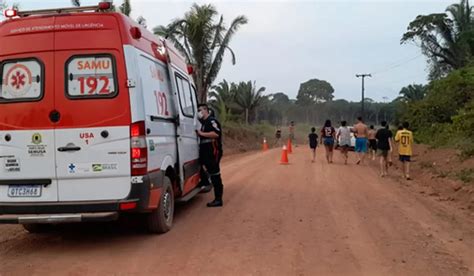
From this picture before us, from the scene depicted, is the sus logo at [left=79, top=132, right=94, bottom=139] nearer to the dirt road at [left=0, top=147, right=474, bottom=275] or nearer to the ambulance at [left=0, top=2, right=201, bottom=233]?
the ambulance at [left=0, top=2, right=201, bottom=233]

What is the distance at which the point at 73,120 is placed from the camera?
5973mm

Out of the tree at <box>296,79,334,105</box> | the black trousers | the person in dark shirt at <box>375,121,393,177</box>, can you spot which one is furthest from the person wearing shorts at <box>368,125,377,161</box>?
the tree at <box>296,79,334,105</box>

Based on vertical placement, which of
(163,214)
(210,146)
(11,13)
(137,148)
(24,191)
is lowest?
(163,214)

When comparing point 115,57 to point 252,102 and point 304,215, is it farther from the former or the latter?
point 252,102

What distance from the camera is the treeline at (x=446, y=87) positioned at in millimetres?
19484

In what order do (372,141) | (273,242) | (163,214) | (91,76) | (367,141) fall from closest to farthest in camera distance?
(91,76)
(273,242)
(163,214)
(367,141)
(372,141)

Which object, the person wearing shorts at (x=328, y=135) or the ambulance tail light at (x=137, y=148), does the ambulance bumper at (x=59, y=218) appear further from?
the person wearing shorts at (x=328, y=135)

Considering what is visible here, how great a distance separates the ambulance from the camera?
5.94 m

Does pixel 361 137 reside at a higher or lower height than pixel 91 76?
lower

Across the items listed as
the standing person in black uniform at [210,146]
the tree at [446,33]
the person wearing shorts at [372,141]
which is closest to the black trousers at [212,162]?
the standing person in black uniform at [210,146]

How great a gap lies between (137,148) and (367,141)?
47.8 feet

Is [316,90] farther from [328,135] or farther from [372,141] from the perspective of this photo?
[328,135]

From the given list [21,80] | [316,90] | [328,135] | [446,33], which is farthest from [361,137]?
[316,90]

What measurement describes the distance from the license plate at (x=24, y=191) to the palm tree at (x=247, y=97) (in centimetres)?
3851
